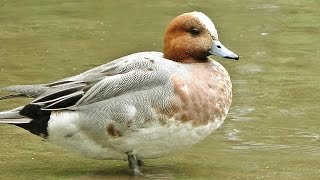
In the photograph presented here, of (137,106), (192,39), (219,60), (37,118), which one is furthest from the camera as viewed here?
(219,60)

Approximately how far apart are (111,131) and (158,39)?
13.5 feet

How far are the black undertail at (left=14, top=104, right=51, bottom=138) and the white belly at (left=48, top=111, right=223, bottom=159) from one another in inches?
1.5

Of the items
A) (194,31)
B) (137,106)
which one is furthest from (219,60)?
(137,106)

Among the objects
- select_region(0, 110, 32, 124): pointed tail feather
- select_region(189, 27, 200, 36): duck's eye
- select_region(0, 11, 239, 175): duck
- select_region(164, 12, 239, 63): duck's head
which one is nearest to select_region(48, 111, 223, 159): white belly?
select_region(0, 11, 239, 175): duck

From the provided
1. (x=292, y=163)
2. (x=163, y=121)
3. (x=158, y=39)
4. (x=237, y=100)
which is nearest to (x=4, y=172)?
(x=163, y=121)

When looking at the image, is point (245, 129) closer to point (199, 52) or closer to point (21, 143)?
point (199, 52)

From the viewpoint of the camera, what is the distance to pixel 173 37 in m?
5.81

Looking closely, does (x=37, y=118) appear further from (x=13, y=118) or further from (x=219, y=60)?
(x=219, y=60)

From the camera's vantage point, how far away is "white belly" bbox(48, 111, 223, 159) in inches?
215

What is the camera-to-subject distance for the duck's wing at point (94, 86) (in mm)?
5574

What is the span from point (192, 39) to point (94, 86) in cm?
67

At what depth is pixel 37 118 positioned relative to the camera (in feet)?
18.5

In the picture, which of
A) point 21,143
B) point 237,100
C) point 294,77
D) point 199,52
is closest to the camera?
point 199,52

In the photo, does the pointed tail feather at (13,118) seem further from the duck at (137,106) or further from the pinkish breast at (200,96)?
the pinkish breast at (200,96)
